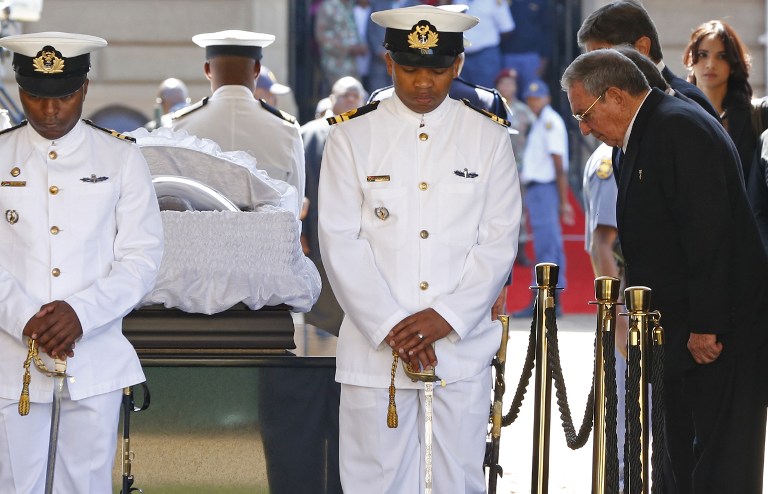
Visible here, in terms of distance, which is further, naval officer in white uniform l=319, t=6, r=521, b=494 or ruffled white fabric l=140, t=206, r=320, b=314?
ruffled white fabric l=140, t=206, r=320, b=314

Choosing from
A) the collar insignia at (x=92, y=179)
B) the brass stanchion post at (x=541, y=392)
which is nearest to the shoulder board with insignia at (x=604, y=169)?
the brass stanchion post at (x=541, y=392)

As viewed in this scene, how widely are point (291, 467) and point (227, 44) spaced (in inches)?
104

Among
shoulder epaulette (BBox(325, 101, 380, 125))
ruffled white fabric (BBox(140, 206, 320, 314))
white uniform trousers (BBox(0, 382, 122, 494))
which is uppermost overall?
shoulder epaulette (BBox(325, 101, 380, 125))

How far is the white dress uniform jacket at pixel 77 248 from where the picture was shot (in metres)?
4.98

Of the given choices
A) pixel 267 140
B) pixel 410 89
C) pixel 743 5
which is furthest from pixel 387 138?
pixel 743 5

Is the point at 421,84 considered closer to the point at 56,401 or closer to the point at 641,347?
the point at 641,347

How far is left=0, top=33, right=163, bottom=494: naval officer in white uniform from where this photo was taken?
4984 millimetres

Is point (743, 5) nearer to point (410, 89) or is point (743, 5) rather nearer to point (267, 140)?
point (267, 140)

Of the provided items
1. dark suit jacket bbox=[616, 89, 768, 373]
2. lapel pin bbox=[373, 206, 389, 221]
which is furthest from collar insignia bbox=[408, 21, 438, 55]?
dark suit jacket bbox=[616, 89, 768, 373]

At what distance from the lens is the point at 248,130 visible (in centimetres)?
797

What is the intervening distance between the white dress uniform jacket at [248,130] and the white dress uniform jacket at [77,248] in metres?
2.74

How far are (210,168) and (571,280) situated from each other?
27.0ft

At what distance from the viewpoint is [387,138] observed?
5.33 metres

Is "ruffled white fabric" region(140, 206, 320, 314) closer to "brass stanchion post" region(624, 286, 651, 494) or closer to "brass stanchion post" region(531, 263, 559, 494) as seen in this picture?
"brass stanchion post" region(531, 263, 559, 494)
